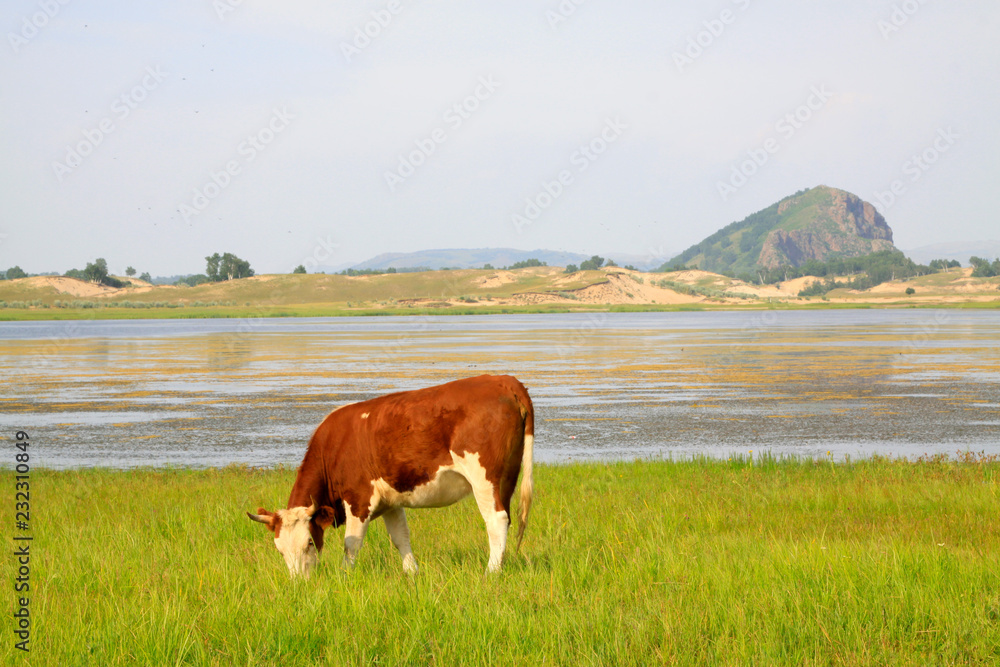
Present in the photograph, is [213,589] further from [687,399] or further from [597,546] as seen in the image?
[687,399]

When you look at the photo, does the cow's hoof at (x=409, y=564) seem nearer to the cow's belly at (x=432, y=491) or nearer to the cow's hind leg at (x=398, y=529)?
the cow's hind leg at (x=398, y=529)

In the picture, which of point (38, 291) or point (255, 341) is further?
point (38, 291)

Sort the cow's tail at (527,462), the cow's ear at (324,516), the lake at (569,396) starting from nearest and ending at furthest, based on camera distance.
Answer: the cow's tail at (527,462) < the cow's ear at (324,516) < the lake at (569,396)

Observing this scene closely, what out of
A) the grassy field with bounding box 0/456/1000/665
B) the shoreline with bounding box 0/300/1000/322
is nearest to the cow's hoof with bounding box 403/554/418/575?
the grassy field with bounding box 0/456/1000/665

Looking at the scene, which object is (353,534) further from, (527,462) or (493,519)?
(527,462)

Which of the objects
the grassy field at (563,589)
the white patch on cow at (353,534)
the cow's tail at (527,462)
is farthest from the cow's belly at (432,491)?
the grassy field at (563,589)

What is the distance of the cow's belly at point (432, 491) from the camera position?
24.6ft

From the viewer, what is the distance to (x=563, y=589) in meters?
6.94

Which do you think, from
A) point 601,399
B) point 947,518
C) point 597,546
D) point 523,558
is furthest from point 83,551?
point 601,399

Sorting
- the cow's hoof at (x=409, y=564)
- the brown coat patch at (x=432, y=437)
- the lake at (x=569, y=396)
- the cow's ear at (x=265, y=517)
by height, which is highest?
the brown coat patch at (x=432, y=437)

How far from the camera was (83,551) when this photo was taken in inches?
331

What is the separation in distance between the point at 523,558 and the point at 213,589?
2.77 m

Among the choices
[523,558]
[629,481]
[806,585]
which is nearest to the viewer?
[806,585]

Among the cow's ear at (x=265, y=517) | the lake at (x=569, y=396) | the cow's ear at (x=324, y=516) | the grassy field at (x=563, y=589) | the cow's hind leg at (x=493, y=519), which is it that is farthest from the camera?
the lake at (x=569, y=396)
